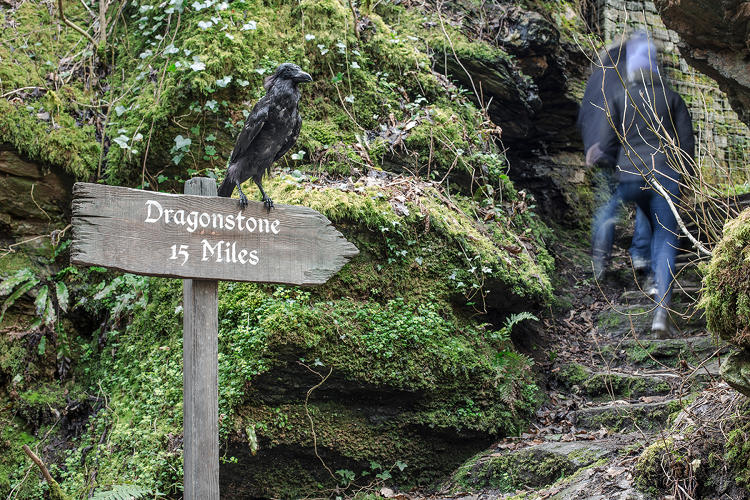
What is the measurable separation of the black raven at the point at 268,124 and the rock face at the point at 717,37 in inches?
130

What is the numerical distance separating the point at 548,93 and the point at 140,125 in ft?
20.4

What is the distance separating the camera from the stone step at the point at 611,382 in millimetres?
5387

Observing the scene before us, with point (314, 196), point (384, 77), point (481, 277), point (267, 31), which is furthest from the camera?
point (384, 77)

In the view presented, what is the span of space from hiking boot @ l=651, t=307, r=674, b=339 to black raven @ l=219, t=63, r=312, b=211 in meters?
4.12

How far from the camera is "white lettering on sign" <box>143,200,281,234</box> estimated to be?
2936mm

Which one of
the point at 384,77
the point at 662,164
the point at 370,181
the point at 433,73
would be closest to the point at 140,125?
the point at 370,181

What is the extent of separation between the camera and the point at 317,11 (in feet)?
23.4

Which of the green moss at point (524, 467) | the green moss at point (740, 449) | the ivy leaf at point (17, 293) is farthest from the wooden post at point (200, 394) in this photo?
the ivy leaf at point (17, 293)

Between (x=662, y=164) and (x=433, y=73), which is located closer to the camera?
(x=662, y=164)

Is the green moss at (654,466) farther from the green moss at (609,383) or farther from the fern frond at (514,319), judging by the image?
the fern frond at (514,319)

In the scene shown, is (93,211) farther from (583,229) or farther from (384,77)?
(583,229)

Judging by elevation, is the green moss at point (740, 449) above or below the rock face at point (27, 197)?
below

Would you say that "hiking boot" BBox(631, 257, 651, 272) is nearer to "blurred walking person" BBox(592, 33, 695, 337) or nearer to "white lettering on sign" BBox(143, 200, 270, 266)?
"blurred walking person" BBox(592, 33, 695, 337)

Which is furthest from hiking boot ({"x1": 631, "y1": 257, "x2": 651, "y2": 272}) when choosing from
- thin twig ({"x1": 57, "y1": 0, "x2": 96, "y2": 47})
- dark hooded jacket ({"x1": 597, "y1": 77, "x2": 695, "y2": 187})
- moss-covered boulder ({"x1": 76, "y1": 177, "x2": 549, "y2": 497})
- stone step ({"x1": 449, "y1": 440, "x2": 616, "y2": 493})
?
thin twig ({"x1": 57, "y1": 0, "x2": 96, "y2": 47})
